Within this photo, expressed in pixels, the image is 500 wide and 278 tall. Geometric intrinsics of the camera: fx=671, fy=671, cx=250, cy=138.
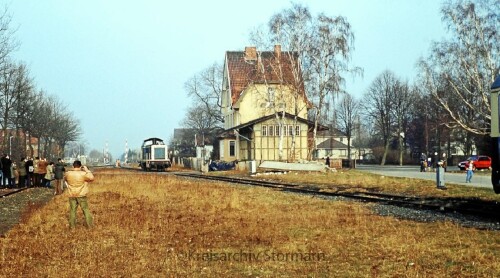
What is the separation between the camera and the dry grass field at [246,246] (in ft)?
28.2

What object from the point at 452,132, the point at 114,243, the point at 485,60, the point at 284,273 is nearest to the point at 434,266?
the point at 284,273

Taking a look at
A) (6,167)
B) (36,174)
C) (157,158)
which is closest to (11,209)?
(6,167)

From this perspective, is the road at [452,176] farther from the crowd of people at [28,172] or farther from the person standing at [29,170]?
the person standing at [29,170]

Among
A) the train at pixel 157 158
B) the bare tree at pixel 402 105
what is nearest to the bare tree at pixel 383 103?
the bare tree at pixel 402 105

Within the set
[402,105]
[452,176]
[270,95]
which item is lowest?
[452,176]

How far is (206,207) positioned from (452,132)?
238ft

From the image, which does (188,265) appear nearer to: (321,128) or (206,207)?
(206,207)

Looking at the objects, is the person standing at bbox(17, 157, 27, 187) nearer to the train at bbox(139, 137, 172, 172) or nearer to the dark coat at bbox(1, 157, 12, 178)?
the dark coat at bbox(1, 157, 12, 178)

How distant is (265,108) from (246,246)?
47.9 m

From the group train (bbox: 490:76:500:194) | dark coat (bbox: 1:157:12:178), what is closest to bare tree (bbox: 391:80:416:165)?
dark coat (bbox: 1:157:12:178)

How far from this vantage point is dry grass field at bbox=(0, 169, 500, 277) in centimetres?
859

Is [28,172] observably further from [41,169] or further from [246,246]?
[246,246]

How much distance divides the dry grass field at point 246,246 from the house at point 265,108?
35.1 metres

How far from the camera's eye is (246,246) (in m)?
10.8
